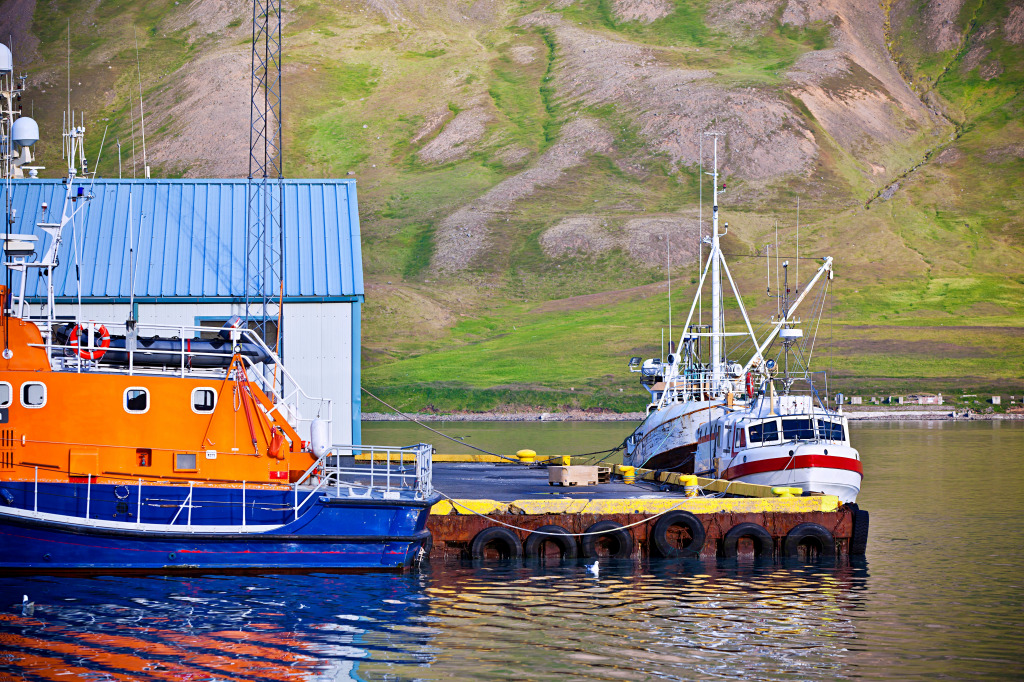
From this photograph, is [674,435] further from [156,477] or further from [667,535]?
[156,477]

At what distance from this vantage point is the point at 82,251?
130 ft

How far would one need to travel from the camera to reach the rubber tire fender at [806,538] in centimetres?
2897

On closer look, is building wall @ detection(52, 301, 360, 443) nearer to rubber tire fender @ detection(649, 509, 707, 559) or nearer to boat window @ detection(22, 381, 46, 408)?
boat window @ detection(22, 381, 46, 408)

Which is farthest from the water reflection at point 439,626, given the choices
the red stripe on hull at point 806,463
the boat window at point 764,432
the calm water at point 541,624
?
the boat window at point 764,432

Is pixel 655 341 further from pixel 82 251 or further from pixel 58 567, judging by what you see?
pixel 58 567

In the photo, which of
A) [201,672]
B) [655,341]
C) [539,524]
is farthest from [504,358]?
[201,672]

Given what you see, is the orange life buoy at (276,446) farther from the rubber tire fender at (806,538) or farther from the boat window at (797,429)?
the boat window at (797,429)

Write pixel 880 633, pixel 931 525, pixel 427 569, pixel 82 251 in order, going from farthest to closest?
pixel 82 251 → pixel 931 525 → pixel 427 569 → pixel 880 633

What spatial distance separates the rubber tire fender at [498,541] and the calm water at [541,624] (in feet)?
2.97

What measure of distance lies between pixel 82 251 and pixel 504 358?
12180 cm

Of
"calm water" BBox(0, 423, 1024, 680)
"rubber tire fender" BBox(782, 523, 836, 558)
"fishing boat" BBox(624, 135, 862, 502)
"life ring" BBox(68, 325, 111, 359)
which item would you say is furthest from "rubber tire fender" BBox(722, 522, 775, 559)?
"life ring" BBox(68, 325, 111, 359)

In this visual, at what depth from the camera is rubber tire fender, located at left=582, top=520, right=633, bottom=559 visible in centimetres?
2828

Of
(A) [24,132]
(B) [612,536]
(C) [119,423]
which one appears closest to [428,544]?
(B) [612,536]

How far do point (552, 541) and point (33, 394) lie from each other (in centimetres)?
1217
